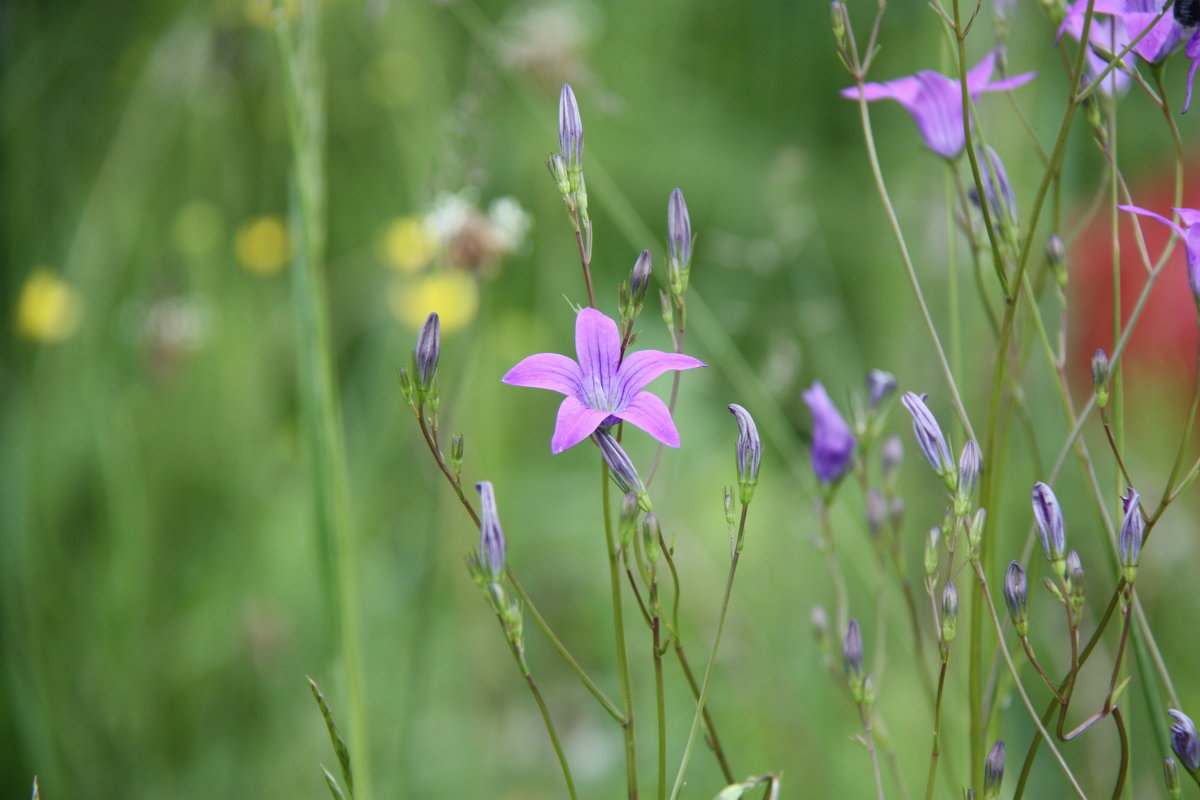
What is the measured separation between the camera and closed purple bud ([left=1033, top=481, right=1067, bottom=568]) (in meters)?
0.61

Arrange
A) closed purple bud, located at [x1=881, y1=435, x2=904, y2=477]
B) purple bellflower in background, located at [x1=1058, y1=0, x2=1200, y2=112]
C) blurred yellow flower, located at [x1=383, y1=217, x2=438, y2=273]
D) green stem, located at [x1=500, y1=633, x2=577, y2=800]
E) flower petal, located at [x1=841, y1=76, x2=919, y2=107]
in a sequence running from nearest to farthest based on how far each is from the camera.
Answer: green stem, located at [x1=500, y1=633, x2=577, y2=800] < purple bellflower in background, located at [x1=1058, y1=0, x2=1200, y2=112] < flower petal, located at [x1=841, y1=76, x2=919, y2=107] < closed purple bud, located at [x1=881, y1=435, x2=904, y2=477] < blurred yellow flower, located at [x1=383, y1=217, x2=438, y2=273]

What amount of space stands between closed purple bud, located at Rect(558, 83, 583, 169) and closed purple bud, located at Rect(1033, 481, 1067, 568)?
364 millimetres

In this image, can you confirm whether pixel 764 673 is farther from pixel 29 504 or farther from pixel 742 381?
pixel 29 504

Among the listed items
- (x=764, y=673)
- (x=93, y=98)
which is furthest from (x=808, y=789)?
(x=93, y=98)

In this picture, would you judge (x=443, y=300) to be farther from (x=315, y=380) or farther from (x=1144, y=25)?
(x=1144, y=25)

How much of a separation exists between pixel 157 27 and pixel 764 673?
194 centimetres

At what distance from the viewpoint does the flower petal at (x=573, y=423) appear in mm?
560

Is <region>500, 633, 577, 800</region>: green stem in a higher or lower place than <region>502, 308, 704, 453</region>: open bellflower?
lower

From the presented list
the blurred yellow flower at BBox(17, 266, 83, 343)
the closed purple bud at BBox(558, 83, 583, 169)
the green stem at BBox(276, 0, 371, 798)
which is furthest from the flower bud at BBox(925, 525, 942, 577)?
the blurred yellow flower at BBox(17, 266, 83, 343)

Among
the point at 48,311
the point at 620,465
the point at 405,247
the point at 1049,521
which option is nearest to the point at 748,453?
the point at 620,465

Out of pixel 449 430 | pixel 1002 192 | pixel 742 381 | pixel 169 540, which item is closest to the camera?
pixel 1002 192

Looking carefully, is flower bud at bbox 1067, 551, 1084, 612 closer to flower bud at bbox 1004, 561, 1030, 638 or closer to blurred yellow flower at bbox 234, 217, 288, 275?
flower bud at bbox 1004, 561, 1030, 638

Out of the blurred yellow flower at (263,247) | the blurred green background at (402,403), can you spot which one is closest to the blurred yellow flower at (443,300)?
the blurred green background at (402,403)

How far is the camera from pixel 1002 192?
2.56 ft
